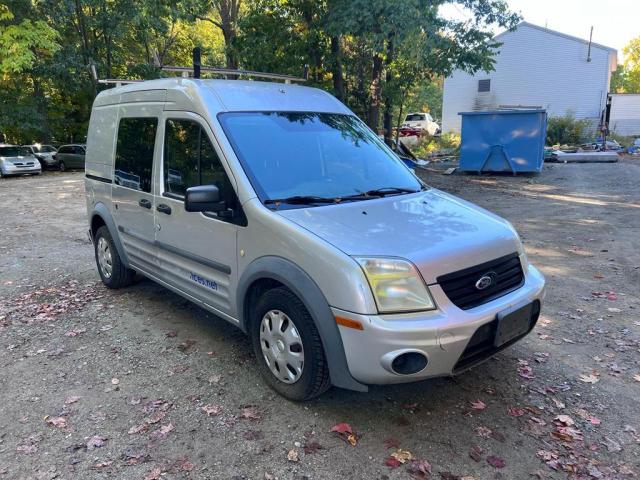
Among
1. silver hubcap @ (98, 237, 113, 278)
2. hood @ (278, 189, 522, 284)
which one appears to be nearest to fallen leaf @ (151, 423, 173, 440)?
hood @ (278, 189, 522, 284)

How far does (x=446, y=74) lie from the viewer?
50.8 ft

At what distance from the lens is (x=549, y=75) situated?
30.9 meters

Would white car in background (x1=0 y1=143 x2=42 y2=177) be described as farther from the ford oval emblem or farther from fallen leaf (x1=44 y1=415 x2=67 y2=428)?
the ford oval emblem

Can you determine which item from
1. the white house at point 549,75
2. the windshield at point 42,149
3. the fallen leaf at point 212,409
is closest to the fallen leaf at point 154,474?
Answer: the fallen leaf at point 212,409

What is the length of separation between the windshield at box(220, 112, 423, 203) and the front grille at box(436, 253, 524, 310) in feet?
3.33

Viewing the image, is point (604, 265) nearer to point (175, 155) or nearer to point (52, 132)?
point (175, 155)

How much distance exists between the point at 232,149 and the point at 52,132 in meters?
30.6

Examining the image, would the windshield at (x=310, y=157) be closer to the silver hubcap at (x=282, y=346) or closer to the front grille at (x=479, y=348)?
the silver hubcap at (x=282, y=346)

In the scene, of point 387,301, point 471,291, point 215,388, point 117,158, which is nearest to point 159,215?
point 117,158

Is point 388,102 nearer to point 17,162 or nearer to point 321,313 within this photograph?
point 321,313

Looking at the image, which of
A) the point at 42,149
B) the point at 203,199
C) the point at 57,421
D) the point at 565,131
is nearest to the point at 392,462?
the point at 203,199

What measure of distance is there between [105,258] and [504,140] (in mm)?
13686

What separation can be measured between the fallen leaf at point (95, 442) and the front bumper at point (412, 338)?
1.56m

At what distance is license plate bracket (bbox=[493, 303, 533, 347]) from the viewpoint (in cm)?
300
